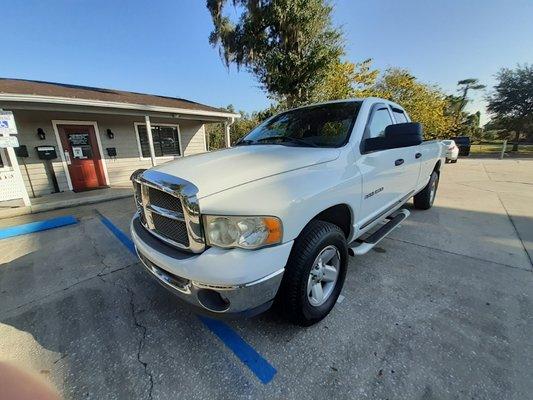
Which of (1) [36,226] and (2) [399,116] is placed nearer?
(2) [399,116]

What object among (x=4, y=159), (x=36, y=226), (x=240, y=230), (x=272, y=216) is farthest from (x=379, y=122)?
(x=4, y=159)

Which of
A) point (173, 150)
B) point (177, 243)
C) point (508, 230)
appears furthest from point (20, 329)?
point (173, 150)

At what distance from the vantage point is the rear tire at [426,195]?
4.90 m

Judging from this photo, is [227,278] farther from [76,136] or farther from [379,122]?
[76,136]

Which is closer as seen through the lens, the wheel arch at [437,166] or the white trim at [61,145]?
the wheel arch at [437,166]

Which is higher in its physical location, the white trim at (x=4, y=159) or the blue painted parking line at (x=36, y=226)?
the white trim at (x=4, y=159)

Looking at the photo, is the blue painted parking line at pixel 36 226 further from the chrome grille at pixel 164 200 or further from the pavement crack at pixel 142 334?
the chrome grille at pixel 164 200

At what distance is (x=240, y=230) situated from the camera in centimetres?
157

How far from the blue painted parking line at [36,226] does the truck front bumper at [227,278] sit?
4.88 meters

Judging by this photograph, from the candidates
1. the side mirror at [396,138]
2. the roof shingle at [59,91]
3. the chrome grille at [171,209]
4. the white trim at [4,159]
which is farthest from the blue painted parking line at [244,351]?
the white trim at [4,159]

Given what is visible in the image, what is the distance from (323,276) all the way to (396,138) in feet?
4.59

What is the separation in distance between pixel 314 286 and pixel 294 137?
1542 millimetres

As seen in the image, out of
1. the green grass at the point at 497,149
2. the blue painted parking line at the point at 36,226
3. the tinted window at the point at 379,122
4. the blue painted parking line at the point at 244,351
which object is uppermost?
the tinted window at the point at 379,122

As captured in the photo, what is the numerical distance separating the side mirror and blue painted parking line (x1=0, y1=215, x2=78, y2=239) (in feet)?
19.4
